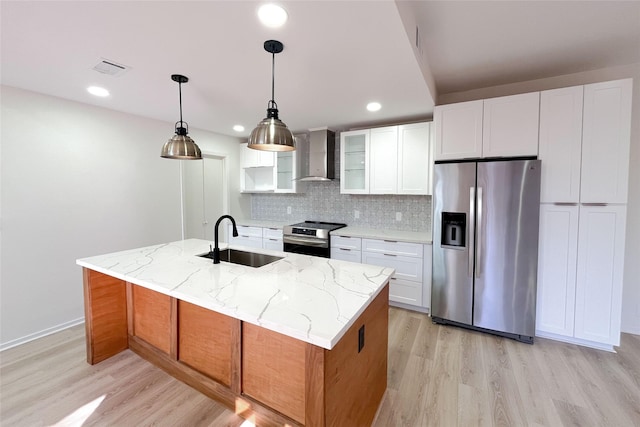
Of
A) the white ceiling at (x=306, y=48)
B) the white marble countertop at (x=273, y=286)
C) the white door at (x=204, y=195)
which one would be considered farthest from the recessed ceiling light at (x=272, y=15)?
the white door at (x=204, y=195)

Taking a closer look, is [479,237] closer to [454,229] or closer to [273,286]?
[454,229]

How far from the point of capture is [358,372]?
4.92 feet

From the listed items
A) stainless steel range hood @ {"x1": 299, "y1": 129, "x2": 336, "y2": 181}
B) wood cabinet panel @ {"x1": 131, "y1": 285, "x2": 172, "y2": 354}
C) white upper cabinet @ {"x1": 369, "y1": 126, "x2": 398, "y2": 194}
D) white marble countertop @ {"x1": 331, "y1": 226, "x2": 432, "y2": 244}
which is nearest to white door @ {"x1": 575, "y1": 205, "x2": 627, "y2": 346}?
white marble countertop @ {"x1": 331, "y1": 226, "x2": 432, "y2": 244}

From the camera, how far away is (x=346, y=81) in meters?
2.34

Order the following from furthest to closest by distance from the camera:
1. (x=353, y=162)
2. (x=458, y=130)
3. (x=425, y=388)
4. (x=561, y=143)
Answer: (x=353, y=162) → (x=458, y=130) → (x=561, y=143) → (x=425, y=388)

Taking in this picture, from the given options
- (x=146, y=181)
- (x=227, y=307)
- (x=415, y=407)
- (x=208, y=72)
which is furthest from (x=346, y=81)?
(x=146, y=181)

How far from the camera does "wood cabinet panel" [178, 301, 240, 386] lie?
5.66 ft

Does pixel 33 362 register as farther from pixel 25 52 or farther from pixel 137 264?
pixel 25 52

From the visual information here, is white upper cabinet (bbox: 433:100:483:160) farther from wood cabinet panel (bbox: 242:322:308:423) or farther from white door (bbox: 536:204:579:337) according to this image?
wood cabinet panel (bbox: 242:322:308:423)

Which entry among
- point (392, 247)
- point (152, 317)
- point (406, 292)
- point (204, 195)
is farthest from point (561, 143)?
point (204, 195)

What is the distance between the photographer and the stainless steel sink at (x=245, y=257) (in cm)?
237

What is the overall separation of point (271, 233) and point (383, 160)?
2.01 m

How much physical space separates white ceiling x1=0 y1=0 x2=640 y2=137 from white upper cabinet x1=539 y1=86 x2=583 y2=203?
1.26ft

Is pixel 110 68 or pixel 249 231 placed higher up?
pixel 110 68
